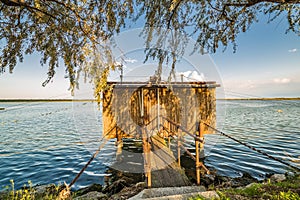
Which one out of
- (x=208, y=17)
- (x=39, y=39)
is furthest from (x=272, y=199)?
(x=39, y=39)

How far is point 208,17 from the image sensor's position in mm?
4973

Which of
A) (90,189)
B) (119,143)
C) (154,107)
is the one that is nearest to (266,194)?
(90,189)

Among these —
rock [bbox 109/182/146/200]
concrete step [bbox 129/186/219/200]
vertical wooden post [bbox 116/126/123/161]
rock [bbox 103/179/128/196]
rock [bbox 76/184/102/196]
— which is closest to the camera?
concrete step [bbox 129/186/219/200]

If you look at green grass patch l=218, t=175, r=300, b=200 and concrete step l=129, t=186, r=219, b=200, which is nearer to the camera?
green grass patch l=218, t=175, r=300, b=200

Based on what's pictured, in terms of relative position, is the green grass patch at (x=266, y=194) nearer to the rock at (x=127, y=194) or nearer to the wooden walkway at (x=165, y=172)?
the wooden walkway at (x=165, y=172)

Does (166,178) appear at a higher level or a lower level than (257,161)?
higher

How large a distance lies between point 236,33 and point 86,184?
820cm

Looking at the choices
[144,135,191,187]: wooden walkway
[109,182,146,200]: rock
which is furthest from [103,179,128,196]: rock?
[144,135,191,187]: wooden walkway

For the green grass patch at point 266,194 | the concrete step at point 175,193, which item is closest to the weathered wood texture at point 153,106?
the concrete step at point 175,193

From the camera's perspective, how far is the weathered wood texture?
32.8 feet

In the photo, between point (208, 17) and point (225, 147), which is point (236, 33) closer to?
point (208, 17)

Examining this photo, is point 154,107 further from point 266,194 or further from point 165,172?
point 266,194

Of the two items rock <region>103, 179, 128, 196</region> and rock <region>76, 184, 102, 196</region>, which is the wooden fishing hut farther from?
rock <region>76, 184, 102, 196</region>

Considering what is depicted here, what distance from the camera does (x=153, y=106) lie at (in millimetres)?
10391
